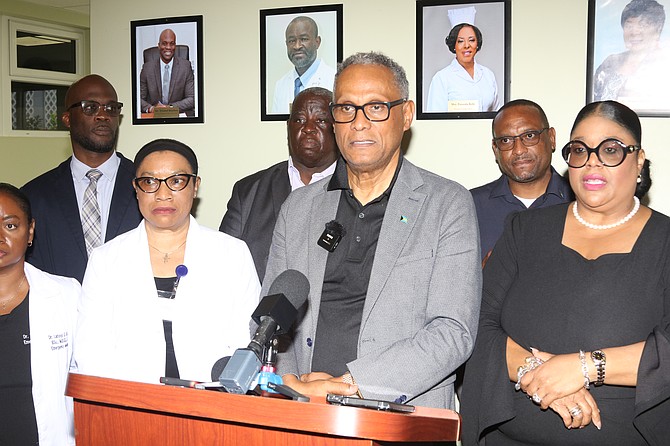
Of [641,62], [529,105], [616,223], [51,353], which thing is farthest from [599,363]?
[641,62]

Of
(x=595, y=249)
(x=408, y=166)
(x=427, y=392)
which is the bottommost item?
(x=427, y=392)

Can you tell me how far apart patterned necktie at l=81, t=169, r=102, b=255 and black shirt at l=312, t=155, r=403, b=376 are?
1950 mm

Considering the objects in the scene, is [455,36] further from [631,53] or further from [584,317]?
[584,317]

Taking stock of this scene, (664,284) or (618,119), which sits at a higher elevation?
(618,119)

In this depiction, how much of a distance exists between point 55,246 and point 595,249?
2832mm

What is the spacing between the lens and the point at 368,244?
8.27 feet

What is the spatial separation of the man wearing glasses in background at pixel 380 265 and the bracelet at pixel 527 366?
17 cm

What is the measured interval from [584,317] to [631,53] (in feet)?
7.80

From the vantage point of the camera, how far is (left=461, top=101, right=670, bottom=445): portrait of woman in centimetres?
222

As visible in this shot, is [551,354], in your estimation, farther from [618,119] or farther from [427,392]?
[618,119]

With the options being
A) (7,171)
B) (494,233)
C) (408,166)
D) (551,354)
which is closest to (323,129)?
(494,233)

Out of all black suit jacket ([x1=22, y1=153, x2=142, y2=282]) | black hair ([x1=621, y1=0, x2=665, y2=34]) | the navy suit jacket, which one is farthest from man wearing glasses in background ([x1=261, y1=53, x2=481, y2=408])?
the navy suit jacket

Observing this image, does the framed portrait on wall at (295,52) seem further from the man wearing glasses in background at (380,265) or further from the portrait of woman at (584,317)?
the portrait of woman at (584,317)

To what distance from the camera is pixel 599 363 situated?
222 cm
